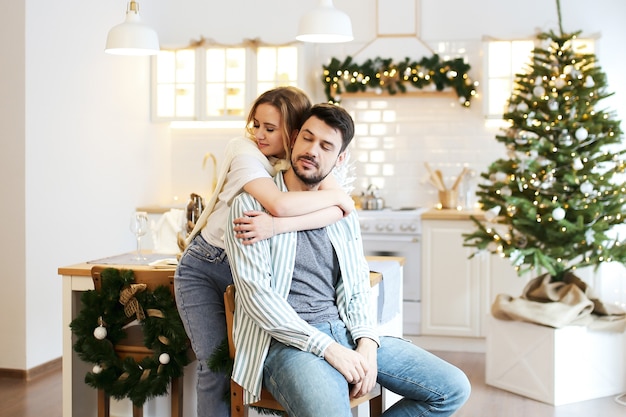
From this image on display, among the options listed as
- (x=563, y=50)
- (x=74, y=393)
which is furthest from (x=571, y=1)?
(x=74, y=393)

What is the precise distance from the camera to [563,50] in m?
4.87

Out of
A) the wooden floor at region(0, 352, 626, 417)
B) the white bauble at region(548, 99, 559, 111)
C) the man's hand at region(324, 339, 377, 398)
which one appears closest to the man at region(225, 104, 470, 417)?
the man's hand at region(324, 339, 377, 398)

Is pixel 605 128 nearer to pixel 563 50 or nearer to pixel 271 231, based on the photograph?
pixel 563 50

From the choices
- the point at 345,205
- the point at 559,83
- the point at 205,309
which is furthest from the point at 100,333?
the point at 559,83

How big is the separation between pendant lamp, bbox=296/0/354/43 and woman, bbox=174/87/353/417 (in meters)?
1.03

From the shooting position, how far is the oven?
19.8 feet

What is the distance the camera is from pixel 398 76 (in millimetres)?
6539

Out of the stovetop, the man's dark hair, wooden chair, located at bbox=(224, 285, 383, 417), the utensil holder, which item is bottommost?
wooden chair, located at bbox=(224, 285, 383, 417)

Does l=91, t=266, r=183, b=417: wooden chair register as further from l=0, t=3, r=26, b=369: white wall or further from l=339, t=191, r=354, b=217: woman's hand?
l=0, t=3, r=26, b=369: white wall

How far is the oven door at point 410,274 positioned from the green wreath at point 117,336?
2.95m

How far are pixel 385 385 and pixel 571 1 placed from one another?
4.44m

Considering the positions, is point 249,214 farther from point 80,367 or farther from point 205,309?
point 80,367

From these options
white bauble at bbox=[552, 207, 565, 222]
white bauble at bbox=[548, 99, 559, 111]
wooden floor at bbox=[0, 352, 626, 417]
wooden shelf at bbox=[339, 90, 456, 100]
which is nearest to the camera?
wooden floor at bbox=[0, 352, 626, 417]

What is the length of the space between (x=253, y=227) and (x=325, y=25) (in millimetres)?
1510
